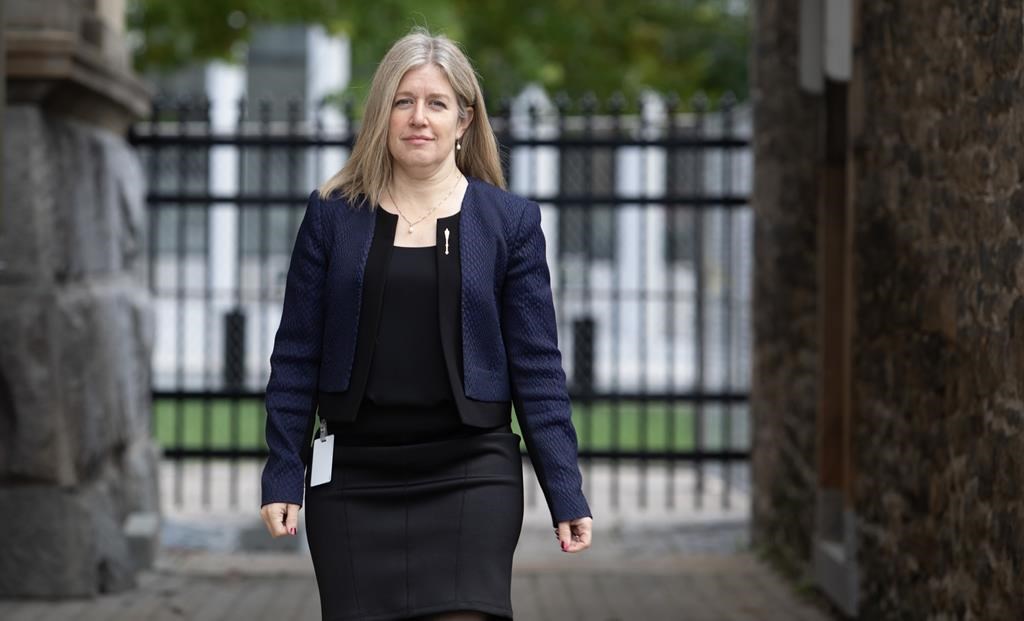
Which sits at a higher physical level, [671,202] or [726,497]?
[671,202]

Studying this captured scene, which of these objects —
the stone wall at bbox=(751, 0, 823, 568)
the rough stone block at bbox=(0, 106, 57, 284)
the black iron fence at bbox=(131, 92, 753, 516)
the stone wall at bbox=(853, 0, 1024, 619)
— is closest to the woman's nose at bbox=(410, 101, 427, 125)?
the black iron fence at bbox=(131, 92, 753, 516)

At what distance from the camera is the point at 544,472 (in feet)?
11.4

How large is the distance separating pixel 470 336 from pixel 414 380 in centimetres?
14

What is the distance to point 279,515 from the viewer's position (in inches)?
135

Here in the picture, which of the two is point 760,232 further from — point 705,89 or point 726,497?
point 705,89

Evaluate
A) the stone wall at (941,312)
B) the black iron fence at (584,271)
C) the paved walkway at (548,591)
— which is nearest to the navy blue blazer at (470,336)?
the black iron fence at (584,271)

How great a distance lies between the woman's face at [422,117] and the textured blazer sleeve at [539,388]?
0.26 metres

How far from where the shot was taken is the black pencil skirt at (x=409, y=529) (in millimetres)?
3393

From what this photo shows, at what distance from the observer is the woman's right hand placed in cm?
Answer: 343

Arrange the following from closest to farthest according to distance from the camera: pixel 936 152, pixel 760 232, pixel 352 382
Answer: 1. pixel 352 382
2. pixel 936 152
3. pixel 760 232

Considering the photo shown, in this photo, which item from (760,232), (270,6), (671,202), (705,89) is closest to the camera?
(760,232)

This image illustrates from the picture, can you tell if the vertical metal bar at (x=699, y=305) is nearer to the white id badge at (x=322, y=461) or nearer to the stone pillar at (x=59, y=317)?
the stone pillar at (x=59, y=317)

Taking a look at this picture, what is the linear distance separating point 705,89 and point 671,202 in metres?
10.0

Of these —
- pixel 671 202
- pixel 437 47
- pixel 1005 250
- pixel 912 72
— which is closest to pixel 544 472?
pixel 437 47
